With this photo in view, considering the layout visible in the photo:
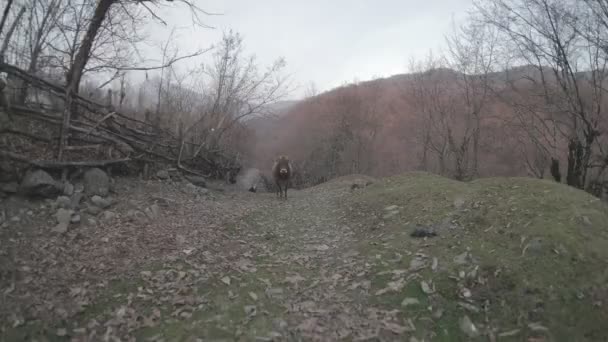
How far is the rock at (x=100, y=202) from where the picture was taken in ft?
20.2

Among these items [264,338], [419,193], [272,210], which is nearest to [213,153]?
[272,210]

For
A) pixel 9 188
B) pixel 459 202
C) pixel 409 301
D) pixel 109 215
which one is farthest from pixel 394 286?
pixel 9 188

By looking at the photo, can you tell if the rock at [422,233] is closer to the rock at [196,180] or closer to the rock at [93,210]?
the rock at [93,210]

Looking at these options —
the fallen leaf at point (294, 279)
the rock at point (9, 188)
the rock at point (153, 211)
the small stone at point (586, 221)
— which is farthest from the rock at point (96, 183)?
the small stone at point (586, 221)

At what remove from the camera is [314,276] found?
17.0ft

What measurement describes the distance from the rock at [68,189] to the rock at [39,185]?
5.0 inches

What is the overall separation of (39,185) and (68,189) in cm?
51

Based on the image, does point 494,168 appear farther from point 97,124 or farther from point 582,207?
point 97,124

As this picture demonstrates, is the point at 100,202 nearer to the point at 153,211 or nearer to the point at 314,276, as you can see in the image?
the point at 153,211

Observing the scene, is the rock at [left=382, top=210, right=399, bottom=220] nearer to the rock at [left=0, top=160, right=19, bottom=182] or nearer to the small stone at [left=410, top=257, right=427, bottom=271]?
the small stone at [left=410, top=257, right=427, bottom=271]

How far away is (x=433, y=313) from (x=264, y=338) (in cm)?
201

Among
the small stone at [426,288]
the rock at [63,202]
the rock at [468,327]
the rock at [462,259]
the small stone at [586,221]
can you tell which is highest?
the rock at [63,202]

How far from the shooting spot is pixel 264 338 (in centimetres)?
352

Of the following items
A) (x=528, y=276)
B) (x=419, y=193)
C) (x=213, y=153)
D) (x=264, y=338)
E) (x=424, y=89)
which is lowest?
(x=264, y=338)
